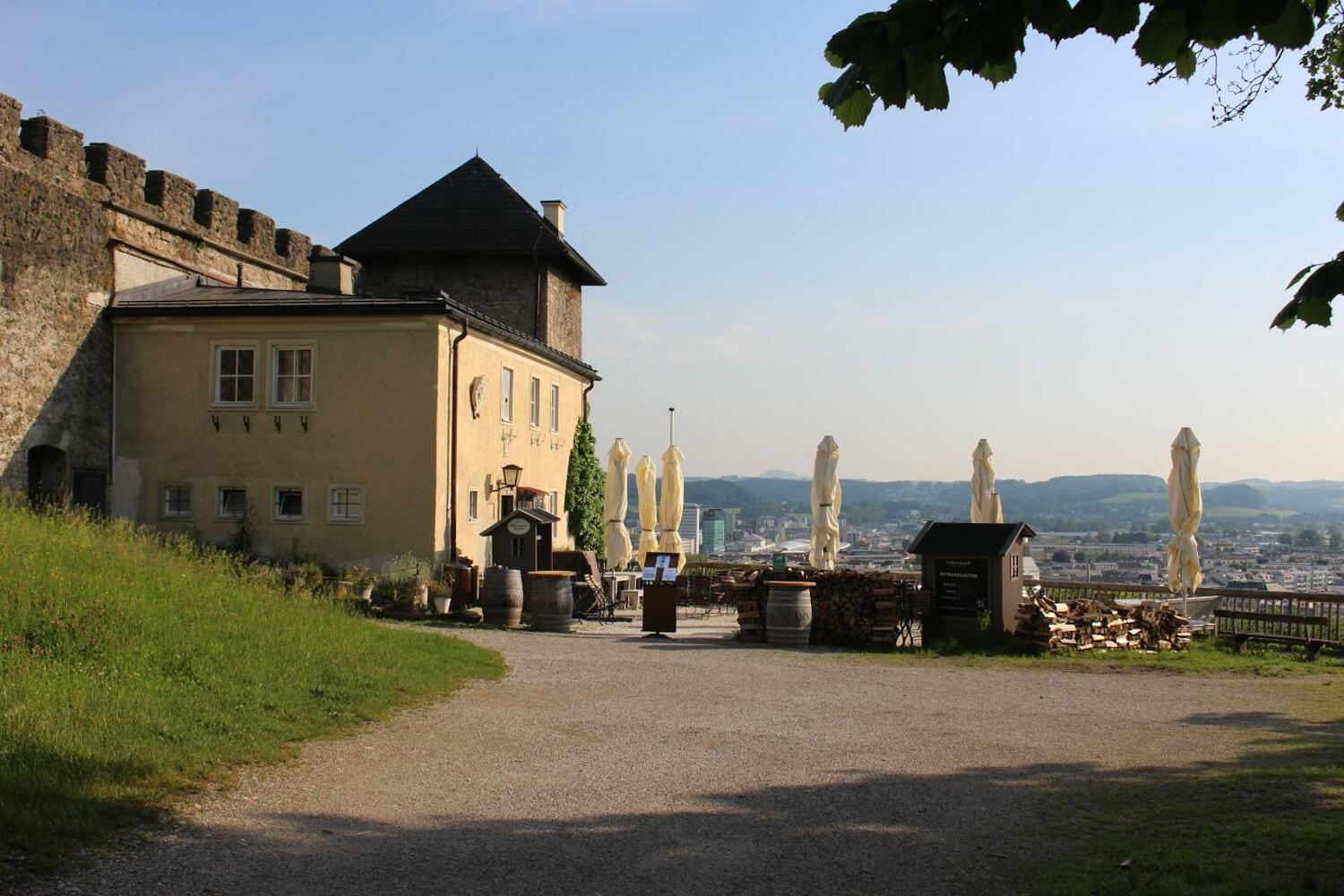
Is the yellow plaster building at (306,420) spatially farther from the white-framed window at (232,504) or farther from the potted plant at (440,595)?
the potted plant at (440,595)

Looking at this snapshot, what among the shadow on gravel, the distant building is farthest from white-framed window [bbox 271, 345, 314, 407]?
the distant building

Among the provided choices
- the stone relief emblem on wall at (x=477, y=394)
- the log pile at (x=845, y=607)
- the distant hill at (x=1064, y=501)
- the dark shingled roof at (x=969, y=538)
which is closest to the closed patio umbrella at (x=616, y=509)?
the stone relief emblem on wall at (x=477, y=394)

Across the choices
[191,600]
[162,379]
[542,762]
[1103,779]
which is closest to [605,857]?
[542,762]

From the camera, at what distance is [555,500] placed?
31844 mm

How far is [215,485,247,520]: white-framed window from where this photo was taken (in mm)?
24938

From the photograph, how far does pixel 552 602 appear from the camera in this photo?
2091cm

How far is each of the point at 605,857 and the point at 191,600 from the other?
777 cm

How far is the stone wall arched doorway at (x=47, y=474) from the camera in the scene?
79.0 ft

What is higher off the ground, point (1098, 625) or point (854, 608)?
point (854, 608)

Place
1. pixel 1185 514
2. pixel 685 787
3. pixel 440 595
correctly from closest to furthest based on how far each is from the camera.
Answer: pixel 685 787
pixel 1185 514
pixel 440 595

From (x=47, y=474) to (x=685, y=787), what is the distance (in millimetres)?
19358

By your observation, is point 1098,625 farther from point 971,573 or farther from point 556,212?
point 556,212

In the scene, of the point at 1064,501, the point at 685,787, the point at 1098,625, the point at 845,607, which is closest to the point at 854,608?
the point at 845,607

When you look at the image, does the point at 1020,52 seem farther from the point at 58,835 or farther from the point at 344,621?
the point at 344,621
